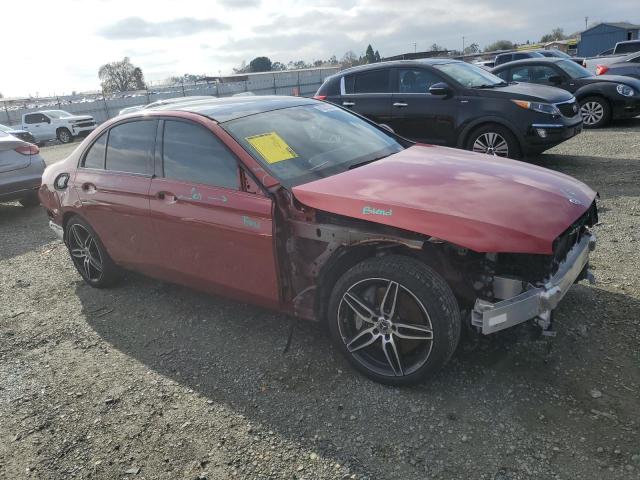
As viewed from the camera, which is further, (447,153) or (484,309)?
(447,153)

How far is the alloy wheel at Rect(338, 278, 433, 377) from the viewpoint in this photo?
9.32ft

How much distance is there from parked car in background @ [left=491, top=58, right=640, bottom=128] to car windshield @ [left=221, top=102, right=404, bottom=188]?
317 inches

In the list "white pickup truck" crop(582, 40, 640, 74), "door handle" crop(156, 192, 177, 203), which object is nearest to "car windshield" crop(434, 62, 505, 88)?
"door handle" crop(156, 192, 177, 203)

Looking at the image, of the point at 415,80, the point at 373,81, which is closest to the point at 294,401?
the point at 415,80

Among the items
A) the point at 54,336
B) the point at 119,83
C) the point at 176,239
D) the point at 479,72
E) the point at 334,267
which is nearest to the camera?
the point at 334,267

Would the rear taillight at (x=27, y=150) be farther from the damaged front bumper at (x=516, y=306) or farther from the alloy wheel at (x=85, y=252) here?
the damaged front bumper at (x=516, y=306)

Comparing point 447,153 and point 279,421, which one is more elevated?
point 447,153

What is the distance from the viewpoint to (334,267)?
10.1 ft

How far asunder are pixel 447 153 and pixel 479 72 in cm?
509

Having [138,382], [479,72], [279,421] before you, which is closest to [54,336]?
[138,382]

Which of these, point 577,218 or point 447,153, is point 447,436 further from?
point 447,153

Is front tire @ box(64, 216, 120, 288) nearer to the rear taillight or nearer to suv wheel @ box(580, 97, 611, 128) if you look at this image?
the rear taillight

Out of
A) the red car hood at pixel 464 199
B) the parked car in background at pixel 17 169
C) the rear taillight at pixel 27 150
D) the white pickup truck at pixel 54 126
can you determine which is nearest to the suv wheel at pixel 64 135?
the white pickup truck at pixel 54 126

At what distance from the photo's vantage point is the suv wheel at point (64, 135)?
2352 cm
